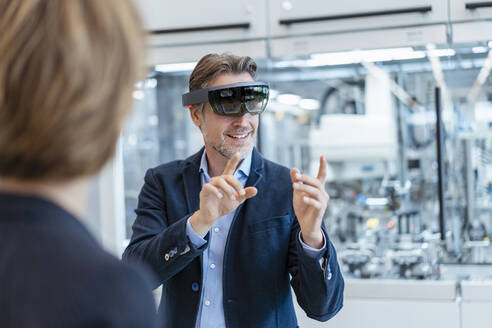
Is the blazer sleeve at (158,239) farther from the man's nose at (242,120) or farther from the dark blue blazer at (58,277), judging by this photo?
the dark blue blazer at (58,277)

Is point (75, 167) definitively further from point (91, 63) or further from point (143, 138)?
point (143, 138)

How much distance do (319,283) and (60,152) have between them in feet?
3.92

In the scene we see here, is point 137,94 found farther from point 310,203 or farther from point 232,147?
point 310,203

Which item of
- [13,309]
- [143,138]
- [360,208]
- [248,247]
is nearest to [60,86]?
[13,309]

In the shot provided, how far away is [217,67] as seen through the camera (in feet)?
6.35

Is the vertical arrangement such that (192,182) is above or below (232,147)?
below

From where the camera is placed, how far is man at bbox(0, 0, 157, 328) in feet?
1.94

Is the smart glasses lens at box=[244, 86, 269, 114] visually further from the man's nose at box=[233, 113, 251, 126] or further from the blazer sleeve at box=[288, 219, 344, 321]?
the blazer sleeve at box=[288, 219, 344, 321]

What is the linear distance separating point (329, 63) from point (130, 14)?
2.81 meters

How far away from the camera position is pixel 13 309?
584 mm

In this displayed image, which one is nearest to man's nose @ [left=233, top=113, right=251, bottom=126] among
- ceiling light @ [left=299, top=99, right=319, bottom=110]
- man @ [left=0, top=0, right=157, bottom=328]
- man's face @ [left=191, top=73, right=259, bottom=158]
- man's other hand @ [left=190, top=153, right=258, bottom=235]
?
man's face @ [left=191, top=73, right=259, bottom=158]

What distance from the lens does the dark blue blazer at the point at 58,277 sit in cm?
58

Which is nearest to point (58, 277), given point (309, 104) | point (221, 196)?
point (221, 196)

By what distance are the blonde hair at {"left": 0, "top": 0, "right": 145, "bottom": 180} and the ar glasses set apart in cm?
122
